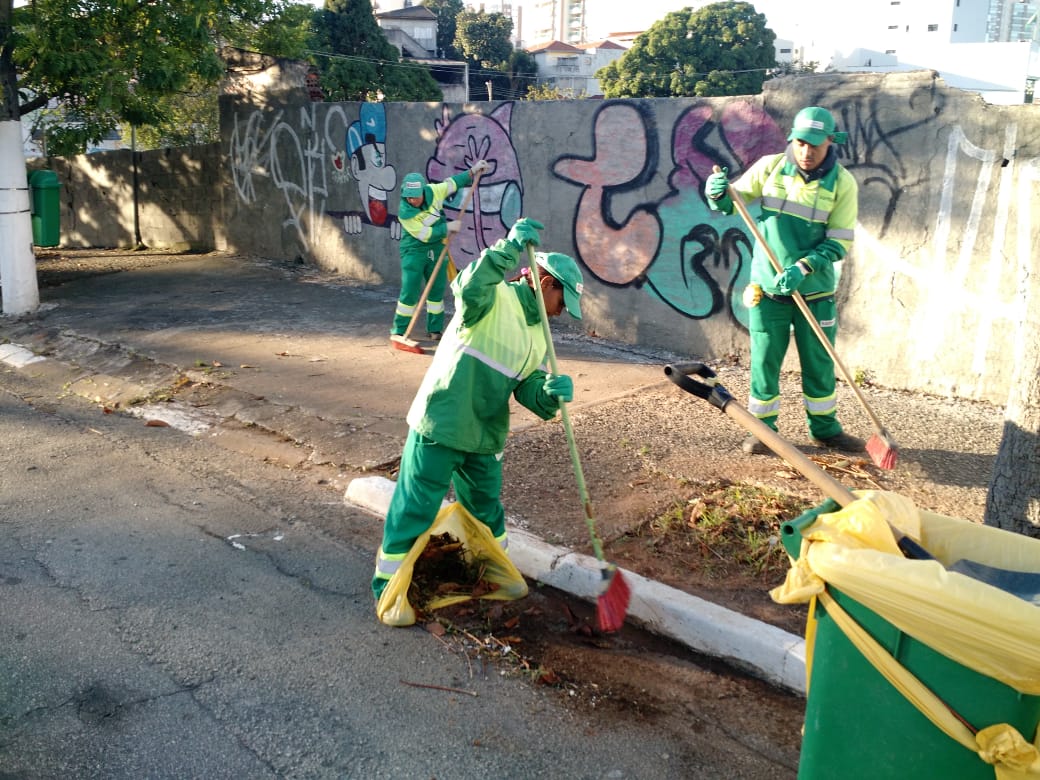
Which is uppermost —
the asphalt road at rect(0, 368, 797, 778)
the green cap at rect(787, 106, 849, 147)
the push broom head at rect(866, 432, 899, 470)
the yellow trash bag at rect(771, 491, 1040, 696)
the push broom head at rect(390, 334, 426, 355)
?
the green cap at rect(787, 106, 849, 147)

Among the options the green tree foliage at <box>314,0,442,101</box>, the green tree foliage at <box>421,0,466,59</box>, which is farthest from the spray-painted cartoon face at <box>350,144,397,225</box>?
the green tree foliage at <box>421,0,466,59</box>

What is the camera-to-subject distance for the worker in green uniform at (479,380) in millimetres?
3738

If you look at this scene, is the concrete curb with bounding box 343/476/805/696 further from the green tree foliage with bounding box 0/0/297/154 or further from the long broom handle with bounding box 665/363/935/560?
the green tree foliage with bounding box 0/0/297/154

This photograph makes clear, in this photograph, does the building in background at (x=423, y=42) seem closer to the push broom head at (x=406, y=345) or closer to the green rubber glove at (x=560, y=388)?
the push broom head at (x=406, y=345)

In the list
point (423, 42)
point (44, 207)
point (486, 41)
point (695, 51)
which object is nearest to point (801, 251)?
point (44, 207)

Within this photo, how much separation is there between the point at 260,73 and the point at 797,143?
382 inches

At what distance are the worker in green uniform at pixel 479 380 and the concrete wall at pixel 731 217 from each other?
216 centimetres

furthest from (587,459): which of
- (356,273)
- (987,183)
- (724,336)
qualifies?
(356,273)

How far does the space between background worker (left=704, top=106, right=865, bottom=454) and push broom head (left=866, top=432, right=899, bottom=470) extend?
47cm

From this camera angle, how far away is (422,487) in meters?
3.94

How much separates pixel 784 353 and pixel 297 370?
427 cm

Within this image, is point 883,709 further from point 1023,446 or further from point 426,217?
point 426,217

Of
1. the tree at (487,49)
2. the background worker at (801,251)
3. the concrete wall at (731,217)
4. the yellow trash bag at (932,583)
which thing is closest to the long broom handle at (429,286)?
the concrete wall at (731,217)

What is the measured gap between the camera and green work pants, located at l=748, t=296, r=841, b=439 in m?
5.71
